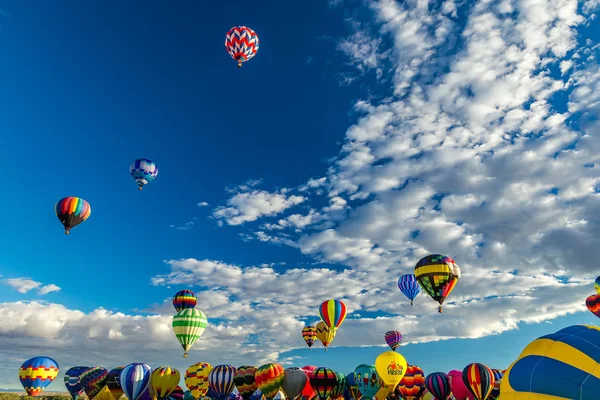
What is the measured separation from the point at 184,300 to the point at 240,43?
29914mm

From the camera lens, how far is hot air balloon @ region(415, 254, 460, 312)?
1452 inches

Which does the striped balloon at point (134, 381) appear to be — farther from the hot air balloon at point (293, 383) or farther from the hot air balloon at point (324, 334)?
the hot air balloon at point (324, 334)

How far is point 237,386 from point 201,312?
7.63 metres

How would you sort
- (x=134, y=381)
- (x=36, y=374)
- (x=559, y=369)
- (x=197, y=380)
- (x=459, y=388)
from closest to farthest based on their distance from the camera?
(x=559, y=369) < (x=134, y=381) < (x=459, y=388) < (x=197, y=380) < (x=36, y=374)

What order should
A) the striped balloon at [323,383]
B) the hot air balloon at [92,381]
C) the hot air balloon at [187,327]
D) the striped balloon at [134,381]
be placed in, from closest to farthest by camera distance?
the hot air balloon at [187,327] → the striped balloon at [134,381] → the striped balloon at [323,383] → the hot air balloon at [92,381]

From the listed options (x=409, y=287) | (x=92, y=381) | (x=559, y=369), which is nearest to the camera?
(x=559, y=369)

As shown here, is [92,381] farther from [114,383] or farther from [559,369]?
[559,369]

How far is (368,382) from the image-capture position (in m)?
39.8

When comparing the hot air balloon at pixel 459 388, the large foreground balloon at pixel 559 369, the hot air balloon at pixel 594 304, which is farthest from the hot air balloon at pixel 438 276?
the hot air balloon at pixel 594 304

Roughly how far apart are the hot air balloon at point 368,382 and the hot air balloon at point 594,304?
29929 mm

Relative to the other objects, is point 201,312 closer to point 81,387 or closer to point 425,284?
point 81,387

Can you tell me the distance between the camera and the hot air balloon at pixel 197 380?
4228 centimetres

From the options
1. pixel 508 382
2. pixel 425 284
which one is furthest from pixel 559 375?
pixel 425 284

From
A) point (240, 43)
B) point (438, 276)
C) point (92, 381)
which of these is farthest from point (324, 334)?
point (240, 43)
